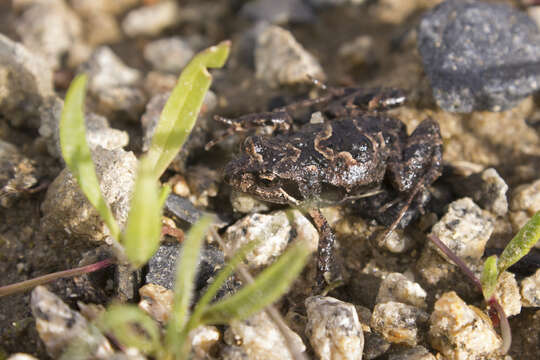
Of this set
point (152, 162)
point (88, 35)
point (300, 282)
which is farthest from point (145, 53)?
point (300, 282)

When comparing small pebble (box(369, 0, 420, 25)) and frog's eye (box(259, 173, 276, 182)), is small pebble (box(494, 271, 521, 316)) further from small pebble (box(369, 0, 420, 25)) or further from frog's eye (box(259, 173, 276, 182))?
small pebble (box(369, 0, 420, 25))

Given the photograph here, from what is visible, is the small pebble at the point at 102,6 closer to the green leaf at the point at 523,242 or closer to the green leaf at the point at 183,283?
the green leaf at the point at 183,283

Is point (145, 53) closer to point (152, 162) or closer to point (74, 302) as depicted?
point (152, 162)

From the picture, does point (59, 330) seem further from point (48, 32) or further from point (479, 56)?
point (479, 56)

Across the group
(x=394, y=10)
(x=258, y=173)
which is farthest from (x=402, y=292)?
(x=394, y=10)

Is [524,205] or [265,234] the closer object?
[265,234]

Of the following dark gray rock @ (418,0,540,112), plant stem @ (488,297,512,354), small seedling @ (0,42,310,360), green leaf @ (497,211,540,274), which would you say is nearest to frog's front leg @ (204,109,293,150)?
small seedling @ (0,42,310,360)

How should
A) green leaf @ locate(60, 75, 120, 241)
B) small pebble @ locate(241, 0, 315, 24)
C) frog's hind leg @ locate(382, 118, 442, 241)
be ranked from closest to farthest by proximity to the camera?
green leaf @ locate(60, 75, 120, 241) → frog's hind leg @ locate(382, 118, 442, 241) → small pebble @ locate(241, 0, 315, 24)

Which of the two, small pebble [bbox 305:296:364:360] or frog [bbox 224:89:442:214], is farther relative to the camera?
frog [bbox 224:89:442:214]
